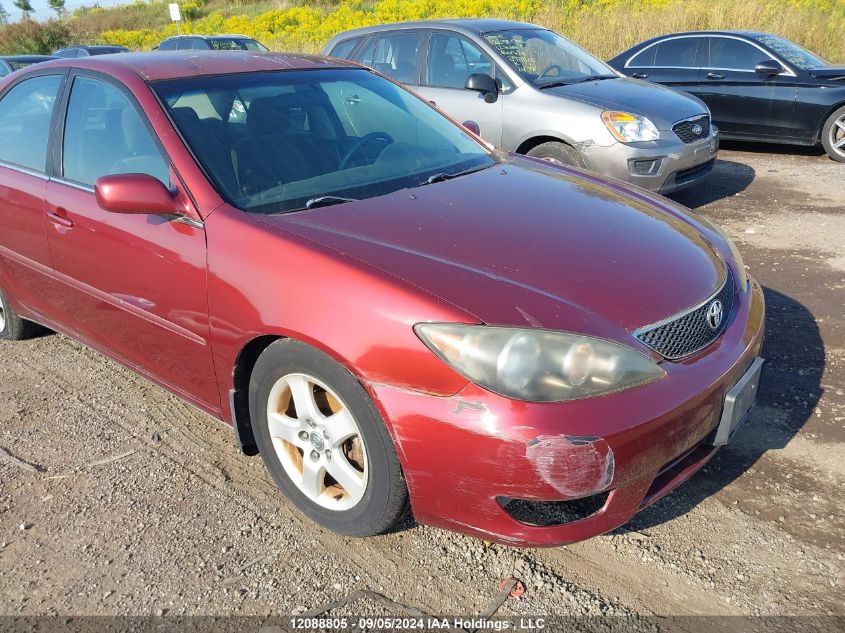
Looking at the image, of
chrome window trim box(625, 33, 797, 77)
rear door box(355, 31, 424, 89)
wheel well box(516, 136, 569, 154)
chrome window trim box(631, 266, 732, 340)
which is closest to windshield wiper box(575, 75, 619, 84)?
wheel well box(516, 136, 569, 154)

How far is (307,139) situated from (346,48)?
16.9 ft

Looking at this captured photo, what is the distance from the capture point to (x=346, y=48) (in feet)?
25.4

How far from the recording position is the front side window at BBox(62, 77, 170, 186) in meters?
2.94

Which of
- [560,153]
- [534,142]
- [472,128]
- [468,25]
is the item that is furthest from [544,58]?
[472,128]

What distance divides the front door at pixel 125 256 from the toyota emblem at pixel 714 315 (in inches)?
70.4

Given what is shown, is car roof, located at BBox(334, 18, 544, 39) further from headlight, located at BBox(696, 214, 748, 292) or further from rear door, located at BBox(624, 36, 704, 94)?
headlight, located at BBox(696, 214, 748, 292)

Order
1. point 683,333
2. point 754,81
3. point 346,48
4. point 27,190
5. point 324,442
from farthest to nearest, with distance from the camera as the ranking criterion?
point 754,81, point 346,48, point 27,190, point 324,442, point 683,333

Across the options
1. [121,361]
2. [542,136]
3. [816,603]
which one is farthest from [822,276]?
[121,361]

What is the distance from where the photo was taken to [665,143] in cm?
604

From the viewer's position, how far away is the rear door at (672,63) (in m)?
9.30

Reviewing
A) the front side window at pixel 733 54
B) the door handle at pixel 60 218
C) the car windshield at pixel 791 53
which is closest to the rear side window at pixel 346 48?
the front side window at pixel 733 54

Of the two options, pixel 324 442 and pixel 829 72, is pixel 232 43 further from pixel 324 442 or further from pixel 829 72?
pixel 324 442

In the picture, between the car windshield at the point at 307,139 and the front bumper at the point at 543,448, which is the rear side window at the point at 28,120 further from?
the front bumper at the point at 543,448

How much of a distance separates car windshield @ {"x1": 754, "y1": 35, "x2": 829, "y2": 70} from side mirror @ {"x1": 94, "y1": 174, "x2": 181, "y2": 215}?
27.7 feet
